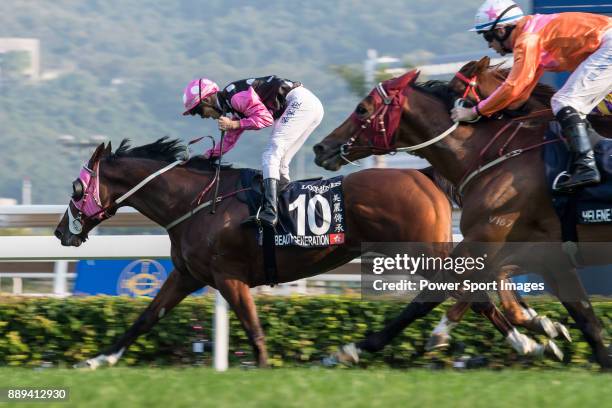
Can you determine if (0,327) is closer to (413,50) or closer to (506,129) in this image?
(506,129)

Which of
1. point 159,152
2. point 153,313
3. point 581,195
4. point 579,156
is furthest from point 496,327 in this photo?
point 159,152

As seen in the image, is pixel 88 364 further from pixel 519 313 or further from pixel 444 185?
pixel 519 313

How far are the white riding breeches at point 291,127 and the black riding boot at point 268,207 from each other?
0.44 ft

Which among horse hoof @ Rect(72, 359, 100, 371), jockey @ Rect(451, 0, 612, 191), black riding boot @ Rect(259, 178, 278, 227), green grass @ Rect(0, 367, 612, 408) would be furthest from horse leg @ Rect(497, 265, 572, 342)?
horse hoof @ Rect(72, 359, 100, 371)

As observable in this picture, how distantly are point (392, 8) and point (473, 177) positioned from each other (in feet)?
356

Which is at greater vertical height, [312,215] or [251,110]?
[251,110]

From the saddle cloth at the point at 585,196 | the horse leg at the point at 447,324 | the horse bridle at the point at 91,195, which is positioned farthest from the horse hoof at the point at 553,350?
the horse bridle at the point at 91,195

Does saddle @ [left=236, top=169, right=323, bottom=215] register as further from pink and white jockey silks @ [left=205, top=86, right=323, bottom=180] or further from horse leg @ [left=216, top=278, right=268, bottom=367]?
horse leg @ [left=216, top=278, right=268, bottom=367]

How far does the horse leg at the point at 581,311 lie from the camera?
5.58m

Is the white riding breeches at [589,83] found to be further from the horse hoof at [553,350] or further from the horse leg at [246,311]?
the horse leg at [246,311]

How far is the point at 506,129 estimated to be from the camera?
573cm

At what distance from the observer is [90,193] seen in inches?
267

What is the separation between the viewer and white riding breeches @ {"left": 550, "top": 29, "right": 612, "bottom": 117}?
5418 millimetres

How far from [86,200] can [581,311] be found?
3.16 meters
